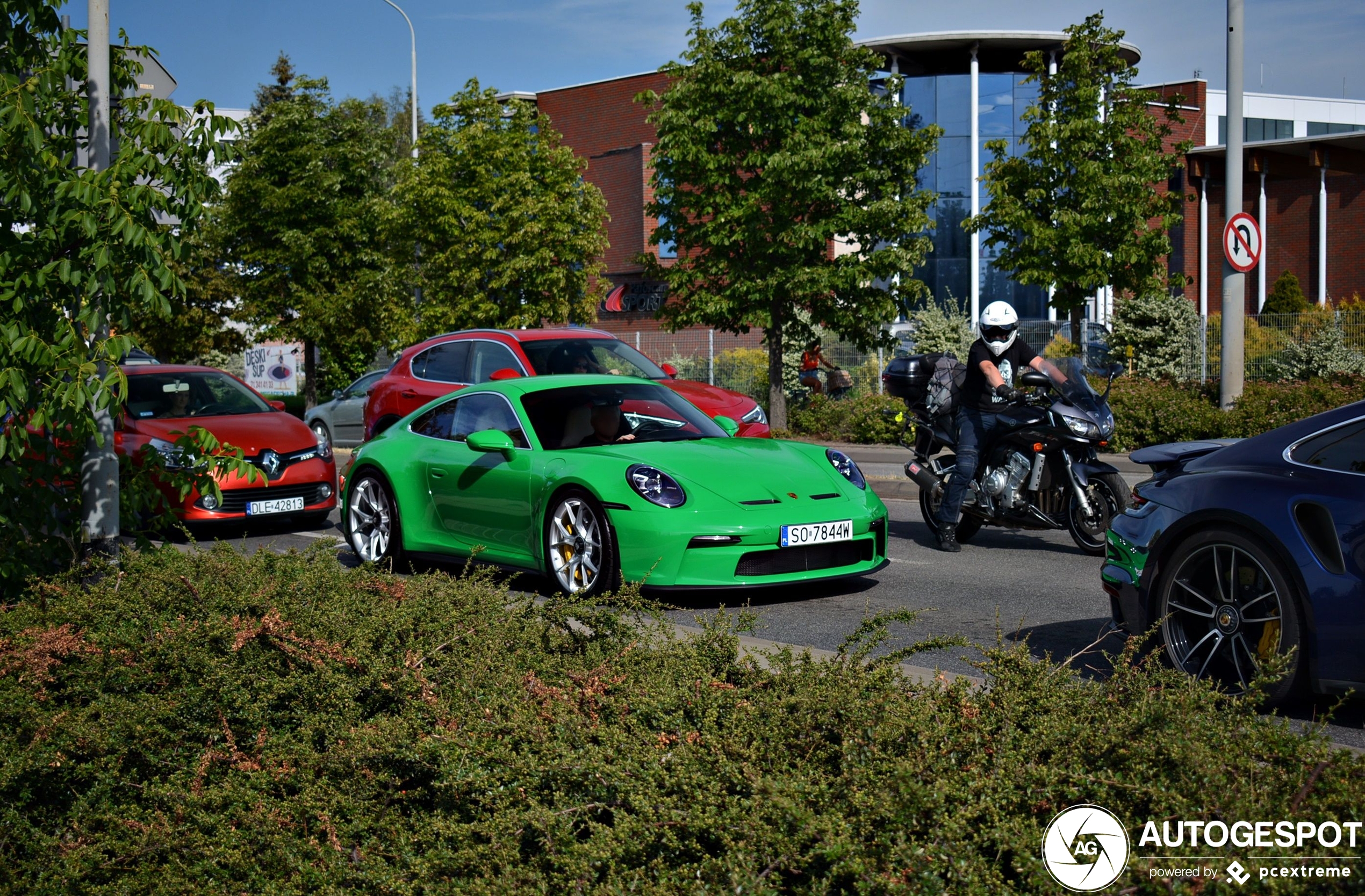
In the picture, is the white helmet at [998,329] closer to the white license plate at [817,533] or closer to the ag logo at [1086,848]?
the white license plate at [817,533]

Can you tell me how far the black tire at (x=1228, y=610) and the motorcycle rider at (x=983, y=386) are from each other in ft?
14.4

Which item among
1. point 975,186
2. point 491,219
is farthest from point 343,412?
point 975,186

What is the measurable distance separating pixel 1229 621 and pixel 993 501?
15.5ft

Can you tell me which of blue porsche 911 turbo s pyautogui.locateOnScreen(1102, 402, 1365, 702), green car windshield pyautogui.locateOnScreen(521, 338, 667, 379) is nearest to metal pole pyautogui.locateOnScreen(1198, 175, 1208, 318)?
green car windshield pyautogui.locateOnScreen(521, 338, 667, 379)

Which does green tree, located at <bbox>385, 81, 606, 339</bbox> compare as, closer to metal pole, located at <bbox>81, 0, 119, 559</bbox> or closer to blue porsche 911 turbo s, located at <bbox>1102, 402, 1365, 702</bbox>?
metal pole, located at <bbox>81, 0, 119, 559</bbox>

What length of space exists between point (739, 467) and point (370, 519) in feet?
10.4

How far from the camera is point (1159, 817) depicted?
8.88 ft

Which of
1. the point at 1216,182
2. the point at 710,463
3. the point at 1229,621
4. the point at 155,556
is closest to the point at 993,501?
the point at 710,463

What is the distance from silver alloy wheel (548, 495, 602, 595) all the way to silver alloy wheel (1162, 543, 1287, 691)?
3.47m

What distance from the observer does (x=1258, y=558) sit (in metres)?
4.87

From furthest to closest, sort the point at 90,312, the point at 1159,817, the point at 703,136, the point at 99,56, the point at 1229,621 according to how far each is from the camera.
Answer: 1. the point at 703,136
2. the point at 99,56
3. the point at 90,312
4. the point at 1229,621
5. the point at 1159,817

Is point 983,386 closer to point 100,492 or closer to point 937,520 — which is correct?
point 937,520

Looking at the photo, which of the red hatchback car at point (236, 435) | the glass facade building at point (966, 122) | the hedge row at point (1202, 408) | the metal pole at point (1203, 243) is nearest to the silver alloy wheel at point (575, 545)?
the red hatchback car at point (236, 435)

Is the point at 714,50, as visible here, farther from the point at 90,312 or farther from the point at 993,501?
the point at 90,312
